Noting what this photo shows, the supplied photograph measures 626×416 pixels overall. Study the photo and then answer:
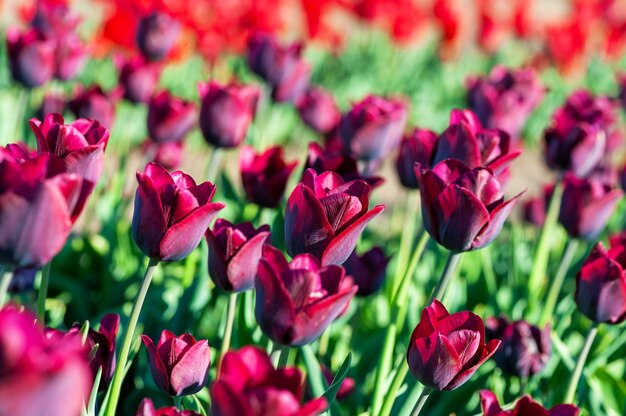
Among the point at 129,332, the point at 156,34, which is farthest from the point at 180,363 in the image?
the point at 156,34

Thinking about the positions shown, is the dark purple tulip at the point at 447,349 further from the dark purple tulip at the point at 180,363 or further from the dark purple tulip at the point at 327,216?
the dark purple tulip at the point at 180,363

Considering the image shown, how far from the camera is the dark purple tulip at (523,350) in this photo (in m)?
1.41

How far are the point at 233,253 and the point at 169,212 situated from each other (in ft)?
0.38

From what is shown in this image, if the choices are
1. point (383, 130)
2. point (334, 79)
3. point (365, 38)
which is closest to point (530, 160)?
point (334, 79)

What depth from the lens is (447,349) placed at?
0.93 m

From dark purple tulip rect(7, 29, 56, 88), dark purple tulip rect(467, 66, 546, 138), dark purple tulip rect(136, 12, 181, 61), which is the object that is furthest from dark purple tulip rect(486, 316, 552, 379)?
dark purple tulip rect(136, 12, 181, 61)

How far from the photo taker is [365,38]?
5.95m

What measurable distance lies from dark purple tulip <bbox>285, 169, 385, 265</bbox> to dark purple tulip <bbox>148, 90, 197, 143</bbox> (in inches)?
37.7

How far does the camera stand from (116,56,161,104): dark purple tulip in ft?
7.03

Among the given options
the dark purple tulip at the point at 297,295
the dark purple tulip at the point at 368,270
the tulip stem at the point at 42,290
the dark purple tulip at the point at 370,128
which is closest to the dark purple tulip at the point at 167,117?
the dark purple tulip at the point at 370,128

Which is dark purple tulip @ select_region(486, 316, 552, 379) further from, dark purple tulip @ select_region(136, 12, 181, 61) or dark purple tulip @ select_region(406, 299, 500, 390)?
dark purple tulip @ select_region(136, 12, 181, 61)

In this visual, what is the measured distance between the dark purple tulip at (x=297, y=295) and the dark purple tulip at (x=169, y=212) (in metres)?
0.13

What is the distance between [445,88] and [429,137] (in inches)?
147

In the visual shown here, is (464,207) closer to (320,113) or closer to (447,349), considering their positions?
(447,349)
